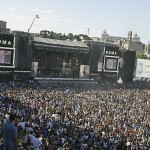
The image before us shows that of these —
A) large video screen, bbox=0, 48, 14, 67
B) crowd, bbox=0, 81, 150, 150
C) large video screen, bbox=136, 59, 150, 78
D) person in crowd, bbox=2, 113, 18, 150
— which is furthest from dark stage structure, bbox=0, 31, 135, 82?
person in crowd, bbox=2, 113, 18, 150

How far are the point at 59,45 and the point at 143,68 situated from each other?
830 inches

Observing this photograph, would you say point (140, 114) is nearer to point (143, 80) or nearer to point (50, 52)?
point (50, 52)

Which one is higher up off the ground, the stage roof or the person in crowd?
the stage roof

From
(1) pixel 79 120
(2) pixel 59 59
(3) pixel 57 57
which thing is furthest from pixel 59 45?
(1) pixel 79 120

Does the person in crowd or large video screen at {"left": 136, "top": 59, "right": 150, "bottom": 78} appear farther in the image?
large video screen at {"left": 136, "top": 59, "right": 150, "bottom": 78}

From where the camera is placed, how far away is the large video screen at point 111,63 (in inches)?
2324

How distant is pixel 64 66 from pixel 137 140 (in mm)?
32707

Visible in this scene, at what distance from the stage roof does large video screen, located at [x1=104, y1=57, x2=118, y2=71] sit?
166 inches

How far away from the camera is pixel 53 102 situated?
1212 inches

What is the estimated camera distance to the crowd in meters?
15.7

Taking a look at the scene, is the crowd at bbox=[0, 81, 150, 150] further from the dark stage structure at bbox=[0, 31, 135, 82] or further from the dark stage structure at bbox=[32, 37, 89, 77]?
the dark stage structure at bbox=[32, 37, 89, 77]

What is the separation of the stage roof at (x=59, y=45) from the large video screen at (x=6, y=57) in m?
5.36

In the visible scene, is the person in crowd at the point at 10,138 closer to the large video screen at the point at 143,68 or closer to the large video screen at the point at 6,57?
the large video screen at the point at 6,57

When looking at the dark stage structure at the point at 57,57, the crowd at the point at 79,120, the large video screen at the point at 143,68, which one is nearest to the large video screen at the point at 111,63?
the dark stage structure at the point at 57,57
